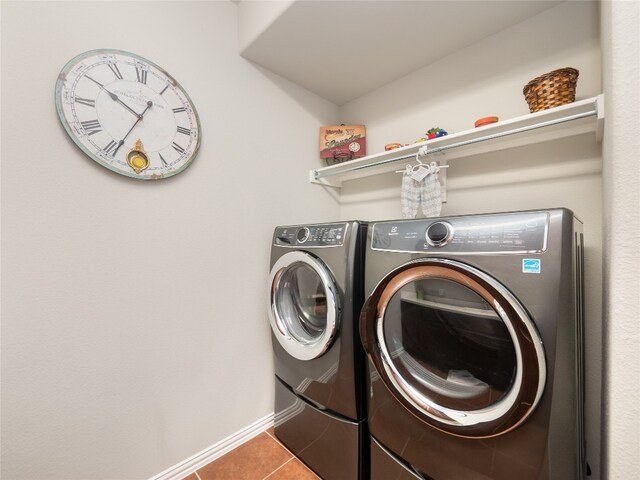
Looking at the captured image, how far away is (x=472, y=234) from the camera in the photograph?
82 cm

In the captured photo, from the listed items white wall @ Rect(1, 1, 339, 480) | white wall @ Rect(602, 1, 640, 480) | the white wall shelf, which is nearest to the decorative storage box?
the white wall shelf

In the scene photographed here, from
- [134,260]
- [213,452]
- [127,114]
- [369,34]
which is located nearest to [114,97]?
[127,114]

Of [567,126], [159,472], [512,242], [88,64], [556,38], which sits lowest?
[159,472]

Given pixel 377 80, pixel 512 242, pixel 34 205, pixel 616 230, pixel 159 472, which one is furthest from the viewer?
pixel 377 80

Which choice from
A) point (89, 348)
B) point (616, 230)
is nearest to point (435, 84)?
point (616, 230)

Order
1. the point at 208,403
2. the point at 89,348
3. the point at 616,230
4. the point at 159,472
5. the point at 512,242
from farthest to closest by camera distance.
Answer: the point at 208,403 → the point at 159,472 → the point at 89,348 → the point at 512,242 → the point at 616,230

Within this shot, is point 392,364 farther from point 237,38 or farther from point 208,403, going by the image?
point 237,38

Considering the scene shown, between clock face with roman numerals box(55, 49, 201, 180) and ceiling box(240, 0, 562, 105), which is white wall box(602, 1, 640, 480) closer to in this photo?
ceiling box(240, 0, 562, 105)

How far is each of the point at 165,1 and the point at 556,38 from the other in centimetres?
188

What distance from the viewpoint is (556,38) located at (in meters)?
1.26

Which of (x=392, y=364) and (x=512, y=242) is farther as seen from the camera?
(x=392, y=364)

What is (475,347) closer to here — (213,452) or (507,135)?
(507,135)

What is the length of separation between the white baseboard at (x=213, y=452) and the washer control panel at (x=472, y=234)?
137 cm

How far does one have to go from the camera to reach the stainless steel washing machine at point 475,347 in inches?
27.5
